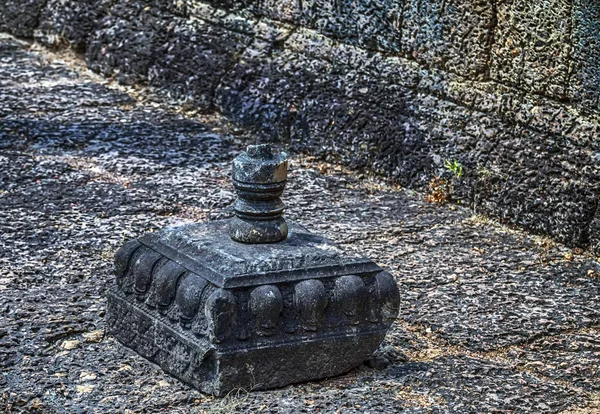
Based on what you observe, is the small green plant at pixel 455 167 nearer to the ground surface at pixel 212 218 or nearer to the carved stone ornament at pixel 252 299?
the ground surface at pixel 212 218

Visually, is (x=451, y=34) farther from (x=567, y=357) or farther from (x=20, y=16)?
(x=20, y=16)

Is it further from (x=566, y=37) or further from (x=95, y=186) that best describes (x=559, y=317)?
(x=95, y=186)

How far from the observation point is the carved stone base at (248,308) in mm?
2549

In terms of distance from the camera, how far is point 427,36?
13.2 feet

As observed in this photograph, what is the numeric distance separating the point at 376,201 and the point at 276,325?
1471mm

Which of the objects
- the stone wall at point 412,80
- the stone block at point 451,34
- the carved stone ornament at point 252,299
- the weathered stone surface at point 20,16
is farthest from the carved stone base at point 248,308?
the weathered stone surface at point 20,16

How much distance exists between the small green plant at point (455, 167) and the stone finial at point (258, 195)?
1337 millimetres

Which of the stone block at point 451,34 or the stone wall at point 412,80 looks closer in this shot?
the stone wall at point 412,80

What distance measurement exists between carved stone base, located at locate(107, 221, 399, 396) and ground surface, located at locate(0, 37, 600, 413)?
0.06 meters

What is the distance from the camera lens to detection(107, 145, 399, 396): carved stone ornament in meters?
2.55

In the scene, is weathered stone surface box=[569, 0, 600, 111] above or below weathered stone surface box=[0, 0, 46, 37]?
above

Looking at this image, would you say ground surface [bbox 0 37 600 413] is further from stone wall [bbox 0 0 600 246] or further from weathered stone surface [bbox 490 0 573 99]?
weathered stone surface [bbox 490 0 573 99]

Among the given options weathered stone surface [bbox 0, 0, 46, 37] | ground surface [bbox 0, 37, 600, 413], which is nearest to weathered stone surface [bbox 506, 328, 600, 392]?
ground surface [bbox 0, 37, 600, 413]

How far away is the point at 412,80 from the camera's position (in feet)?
13.4
